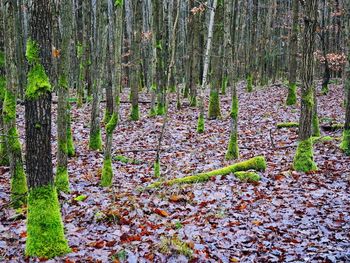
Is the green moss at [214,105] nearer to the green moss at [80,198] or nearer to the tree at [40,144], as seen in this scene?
the green moss at [80,198]

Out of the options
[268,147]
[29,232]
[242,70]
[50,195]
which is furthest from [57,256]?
[242,70]

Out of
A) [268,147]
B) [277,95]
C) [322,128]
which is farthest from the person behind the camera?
[277,95]

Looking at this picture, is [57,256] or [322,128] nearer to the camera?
[57,256]

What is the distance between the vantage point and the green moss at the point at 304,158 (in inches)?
344

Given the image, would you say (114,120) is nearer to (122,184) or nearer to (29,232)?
(122,184)

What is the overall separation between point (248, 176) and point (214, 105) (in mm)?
8817

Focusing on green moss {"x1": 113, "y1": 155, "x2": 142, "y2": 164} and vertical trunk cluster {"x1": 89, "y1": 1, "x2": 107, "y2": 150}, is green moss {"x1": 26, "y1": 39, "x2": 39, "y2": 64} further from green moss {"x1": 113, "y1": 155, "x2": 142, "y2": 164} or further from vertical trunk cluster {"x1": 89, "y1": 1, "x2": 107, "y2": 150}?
green moss {"x1": 113, "y1": 155, "x2": 142, "y2": 164}

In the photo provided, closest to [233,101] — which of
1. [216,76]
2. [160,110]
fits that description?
[216,76]

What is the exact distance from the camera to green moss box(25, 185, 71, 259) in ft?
16.0

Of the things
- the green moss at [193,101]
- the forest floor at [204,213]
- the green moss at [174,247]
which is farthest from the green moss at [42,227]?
the green moss at [193,101]

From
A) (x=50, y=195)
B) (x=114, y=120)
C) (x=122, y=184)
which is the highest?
(x=114, y=120)

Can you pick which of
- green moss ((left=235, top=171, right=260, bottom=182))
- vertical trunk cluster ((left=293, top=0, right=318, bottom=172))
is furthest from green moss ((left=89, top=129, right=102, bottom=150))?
vertical trunk cluster ((left=293, top=0, right=318, bottom=172))

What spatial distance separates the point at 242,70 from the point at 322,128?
2936 cm

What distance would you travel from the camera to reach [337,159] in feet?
32.7
